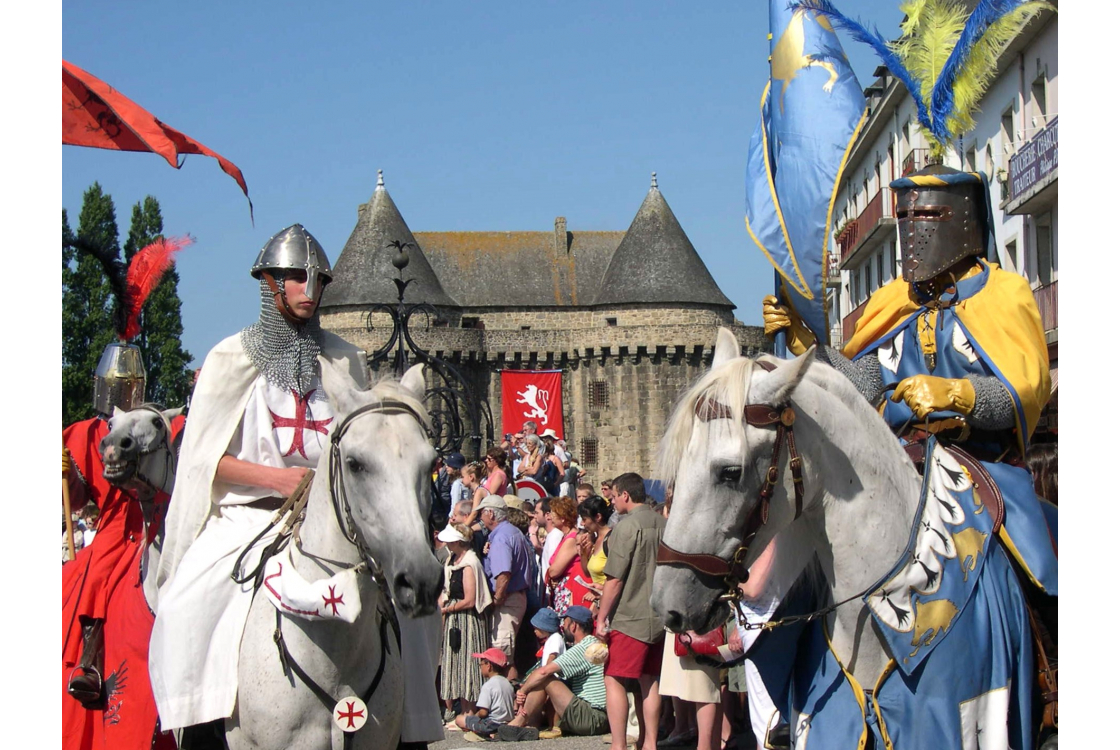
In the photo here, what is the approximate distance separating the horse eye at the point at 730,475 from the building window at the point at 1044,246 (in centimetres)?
2378

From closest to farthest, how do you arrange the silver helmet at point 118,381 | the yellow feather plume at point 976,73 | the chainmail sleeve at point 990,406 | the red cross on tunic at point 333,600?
the chainmail sleeve at point 990,406, the red cross on tunic at point 333,600, the yellow feather plume at point 976,73, the silver helmet at point 118,381

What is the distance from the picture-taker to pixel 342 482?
4133mm

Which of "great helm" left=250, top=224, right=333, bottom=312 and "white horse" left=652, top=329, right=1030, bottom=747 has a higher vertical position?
"great helm" left=250, top=224, right=333, bottom=312

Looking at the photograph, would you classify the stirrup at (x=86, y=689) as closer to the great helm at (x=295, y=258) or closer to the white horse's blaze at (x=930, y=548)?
the great helm at (x=295, y=258)

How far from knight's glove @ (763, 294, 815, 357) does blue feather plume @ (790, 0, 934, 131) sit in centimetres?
82

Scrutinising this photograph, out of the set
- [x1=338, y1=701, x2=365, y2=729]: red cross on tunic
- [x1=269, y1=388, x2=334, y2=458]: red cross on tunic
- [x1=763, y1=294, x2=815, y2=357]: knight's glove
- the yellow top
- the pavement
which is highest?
[x1=763, y1=294, x2=815, y2=357]: knight's glove

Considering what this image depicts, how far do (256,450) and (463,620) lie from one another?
5.65 meters

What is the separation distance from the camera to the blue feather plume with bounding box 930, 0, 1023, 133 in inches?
179

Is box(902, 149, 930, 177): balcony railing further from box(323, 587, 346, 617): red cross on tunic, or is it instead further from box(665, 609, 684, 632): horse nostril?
box(323, 587, 346, 617): red cross on tunic

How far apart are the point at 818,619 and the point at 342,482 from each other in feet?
4.95

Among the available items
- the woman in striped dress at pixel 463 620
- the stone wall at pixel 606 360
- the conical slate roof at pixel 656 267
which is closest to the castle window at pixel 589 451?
the stone wall at pixel 606 360

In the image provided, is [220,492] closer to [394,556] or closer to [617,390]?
[394,556]

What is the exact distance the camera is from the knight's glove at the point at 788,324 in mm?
4656

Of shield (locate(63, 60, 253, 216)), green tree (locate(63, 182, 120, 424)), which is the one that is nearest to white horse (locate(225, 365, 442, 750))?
shield (locate(63, 60, 253, 216))
